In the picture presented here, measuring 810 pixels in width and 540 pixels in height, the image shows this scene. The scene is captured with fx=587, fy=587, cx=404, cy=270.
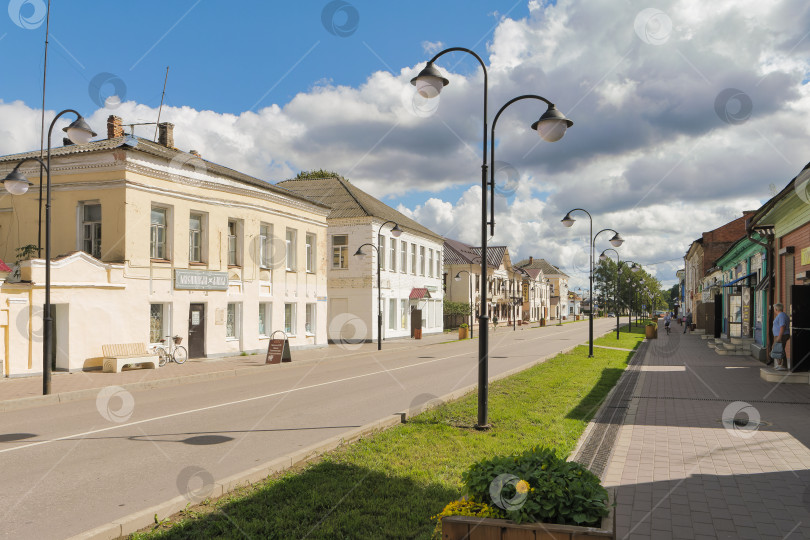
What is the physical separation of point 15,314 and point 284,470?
13.2m

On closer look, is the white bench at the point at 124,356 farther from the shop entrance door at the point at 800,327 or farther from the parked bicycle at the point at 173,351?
the shop entrance door at the point at 800,327

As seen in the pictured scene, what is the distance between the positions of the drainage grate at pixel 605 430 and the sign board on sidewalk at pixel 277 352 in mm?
11438

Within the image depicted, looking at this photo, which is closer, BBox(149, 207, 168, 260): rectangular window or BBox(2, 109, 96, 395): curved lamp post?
BBox(2, 109, 96, 395): curved lamp post

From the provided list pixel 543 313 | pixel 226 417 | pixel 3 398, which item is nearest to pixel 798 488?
pixel 226 417

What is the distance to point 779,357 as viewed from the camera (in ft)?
49.8

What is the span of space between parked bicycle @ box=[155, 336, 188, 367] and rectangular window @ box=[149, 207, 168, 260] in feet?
9.89

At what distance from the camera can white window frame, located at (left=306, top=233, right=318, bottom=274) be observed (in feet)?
100

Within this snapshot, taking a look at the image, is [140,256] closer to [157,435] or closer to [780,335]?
[157,435]

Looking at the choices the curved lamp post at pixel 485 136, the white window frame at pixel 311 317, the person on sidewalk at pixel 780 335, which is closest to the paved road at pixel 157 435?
the curved lamp post at pixel 485 136

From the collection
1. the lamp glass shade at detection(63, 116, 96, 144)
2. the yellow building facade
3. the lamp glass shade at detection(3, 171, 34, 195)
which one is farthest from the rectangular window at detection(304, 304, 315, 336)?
the lamp glass shade at detection(63, 116, 96, 144)

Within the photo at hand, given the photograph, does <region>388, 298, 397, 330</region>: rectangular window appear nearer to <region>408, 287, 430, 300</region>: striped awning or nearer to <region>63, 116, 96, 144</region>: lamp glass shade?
<region>408, 287, 430, 300</region>: striped awning

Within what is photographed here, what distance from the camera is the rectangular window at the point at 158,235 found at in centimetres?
2100

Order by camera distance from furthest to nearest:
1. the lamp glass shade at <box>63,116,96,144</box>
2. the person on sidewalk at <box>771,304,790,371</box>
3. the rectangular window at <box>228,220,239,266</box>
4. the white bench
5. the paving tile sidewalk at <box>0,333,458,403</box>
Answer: the rectangular window at <box>228,220,239,266</box>, the white bench, the person on sidewalk at <box>771,304,790,371</box>, the paving tile sidewalk at <box>0,333,458,403</box>, the lamp glass shade at <box>63,116,96,144</box>

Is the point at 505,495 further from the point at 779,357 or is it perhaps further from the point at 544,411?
the point at 779,357
